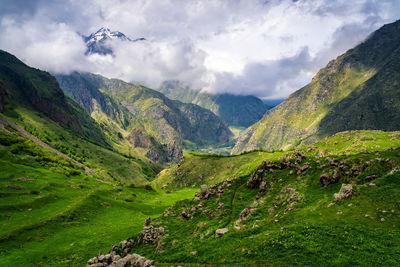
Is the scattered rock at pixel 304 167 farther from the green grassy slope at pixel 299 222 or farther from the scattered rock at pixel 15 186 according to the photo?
the scattered rock at pixel 15 186

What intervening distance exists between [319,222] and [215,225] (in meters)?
15.9

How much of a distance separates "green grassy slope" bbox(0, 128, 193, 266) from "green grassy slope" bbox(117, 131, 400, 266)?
16.8m

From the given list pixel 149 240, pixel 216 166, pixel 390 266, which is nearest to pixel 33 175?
pixel 149 240

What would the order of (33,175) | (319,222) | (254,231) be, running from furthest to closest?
(33,175) → (254,231) → (319,222)

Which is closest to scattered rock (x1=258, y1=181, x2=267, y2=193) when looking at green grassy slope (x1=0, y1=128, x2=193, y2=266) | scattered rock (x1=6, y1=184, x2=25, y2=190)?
green grassy slope (x1=0, y1=128, x2=193, y2=266)

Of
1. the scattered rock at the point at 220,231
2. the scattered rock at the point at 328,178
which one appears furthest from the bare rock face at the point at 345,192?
the scattered rock at the point at 220,231

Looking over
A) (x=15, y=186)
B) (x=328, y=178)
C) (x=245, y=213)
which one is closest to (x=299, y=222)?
(x=245, y=213)

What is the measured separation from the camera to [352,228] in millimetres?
22062

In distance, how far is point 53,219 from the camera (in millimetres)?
53969

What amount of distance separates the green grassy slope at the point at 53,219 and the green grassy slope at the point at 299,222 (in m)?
16.8

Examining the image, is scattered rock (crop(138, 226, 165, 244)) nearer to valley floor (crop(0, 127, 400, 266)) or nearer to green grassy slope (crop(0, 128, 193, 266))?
valley floor (crop(0, 127, 400, 266))

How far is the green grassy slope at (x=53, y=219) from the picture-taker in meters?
40.0

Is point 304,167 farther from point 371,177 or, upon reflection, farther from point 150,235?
point 150,235

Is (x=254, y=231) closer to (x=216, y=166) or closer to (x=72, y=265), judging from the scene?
(x=72, y=265)
